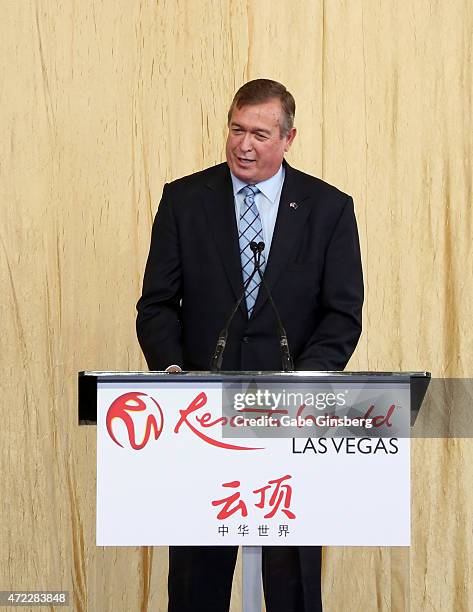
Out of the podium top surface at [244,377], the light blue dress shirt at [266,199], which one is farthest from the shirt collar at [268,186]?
the podium top surface at [244,377]

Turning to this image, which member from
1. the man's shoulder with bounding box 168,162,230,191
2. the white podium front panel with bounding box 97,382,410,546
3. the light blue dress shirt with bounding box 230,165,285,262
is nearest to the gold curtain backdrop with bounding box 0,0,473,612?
the man's shoulder with bounding box 168,162,230,191

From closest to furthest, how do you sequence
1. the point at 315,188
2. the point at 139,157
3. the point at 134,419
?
the point at 134,419, the point at 315,188, the point at 139,157

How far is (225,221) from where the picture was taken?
2.53 metres

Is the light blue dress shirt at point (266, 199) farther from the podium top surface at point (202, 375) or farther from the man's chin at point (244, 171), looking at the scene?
the podium top surface at point (202, 375)

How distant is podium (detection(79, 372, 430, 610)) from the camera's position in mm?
1859

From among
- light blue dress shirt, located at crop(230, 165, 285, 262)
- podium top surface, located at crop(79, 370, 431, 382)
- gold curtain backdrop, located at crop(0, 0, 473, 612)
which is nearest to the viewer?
podium top surface, located at crop(79, 370, 431, 382)

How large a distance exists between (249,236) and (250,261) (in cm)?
6

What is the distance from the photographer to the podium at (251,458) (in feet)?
6.10

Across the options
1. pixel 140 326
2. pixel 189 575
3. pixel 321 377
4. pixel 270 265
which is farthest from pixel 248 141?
pixel 189 575

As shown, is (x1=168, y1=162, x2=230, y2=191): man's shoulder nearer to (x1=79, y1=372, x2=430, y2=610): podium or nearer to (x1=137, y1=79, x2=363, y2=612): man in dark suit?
(x1=137, y1=79, x2=363, y2=612): man in dark suit

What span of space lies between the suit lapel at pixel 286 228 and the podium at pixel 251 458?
0.58 metres

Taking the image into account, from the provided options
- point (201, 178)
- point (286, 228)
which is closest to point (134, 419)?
point (286, 228)

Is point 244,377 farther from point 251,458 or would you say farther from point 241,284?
point 241,284

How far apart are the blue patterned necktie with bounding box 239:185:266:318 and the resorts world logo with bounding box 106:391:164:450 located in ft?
2.04
